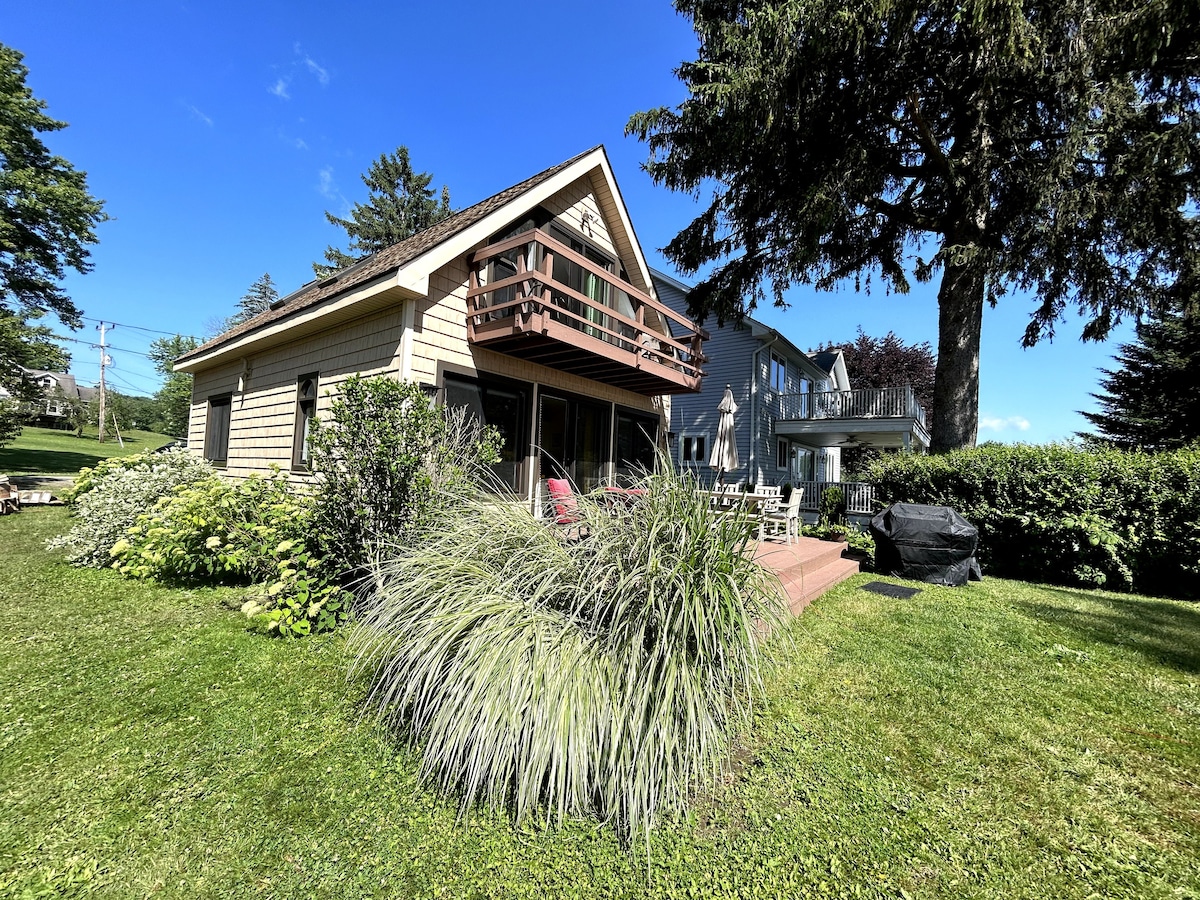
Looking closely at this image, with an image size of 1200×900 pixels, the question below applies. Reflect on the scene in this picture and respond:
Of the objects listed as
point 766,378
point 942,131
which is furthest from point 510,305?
point 766,378

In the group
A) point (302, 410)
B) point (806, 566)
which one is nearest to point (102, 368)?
point (302, 410)

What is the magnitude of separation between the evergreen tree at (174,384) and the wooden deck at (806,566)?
113ft

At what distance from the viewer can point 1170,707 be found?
3.46m

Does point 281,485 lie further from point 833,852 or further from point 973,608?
point 973,608

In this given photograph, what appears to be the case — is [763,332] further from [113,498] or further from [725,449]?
[113,498]

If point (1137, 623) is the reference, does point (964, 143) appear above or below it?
above

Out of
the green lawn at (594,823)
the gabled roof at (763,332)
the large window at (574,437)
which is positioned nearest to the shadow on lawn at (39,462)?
the large window at (574,437)

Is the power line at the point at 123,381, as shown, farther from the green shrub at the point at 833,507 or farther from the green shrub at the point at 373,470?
the green shrub at the point at 833,507

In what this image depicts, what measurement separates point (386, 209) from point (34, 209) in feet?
50.8

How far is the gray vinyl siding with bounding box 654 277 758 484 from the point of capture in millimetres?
17047

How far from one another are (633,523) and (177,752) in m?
2.86

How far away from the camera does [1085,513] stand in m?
7.55

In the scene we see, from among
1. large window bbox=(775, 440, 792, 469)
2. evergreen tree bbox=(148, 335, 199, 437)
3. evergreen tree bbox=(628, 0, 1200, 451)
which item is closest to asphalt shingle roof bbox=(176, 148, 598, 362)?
evergreen tree bbox=(628, 0, 1200, 451)

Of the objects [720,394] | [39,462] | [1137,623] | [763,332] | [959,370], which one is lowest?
[1137,623]
